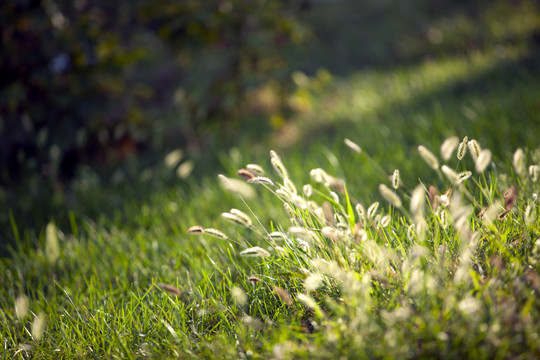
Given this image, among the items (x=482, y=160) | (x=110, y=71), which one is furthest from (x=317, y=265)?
(x=110, y=71)

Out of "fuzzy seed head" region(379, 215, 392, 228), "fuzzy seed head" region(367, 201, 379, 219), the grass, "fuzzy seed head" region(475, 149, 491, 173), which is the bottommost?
the grass

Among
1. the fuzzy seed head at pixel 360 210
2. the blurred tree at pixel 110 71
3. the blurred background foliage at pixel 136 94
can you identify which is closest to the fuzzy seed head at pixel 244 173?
the fuzzy seed head at pixel 360 210

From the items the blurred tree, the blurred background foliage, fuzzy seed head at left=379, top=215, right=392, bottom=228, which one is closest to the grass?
fuzzy seed head at left=379, top=215, right=392, bottom=228

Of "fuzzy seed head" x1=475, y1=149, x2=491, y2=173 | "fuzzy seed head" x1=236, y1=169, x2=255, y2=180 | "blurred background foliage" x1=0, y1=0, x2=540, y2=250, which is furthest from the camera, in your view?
"blurred background foliage" x1=0, y1=0, x2=540, y2=250

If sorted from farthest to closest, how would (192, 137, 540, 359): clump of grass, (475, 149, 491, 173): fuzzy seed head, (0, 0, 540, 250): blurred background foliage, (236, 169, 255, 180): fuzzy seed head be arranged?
(0, 0, 540, 250): blurred background foliage → (236, 169, 255, 180): fuzzy seed head → (475, 149, 491, 173): fuzzy seed head → (192, 137, 540, 359): clump of grass

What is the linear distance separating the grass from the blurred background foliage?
0.89 feet

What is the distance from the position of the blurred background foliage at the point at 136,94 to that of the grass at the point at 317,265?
273mm

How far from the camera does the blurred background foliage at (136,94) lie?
274 cm

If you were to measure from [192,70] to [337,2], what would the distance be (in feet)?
17.4

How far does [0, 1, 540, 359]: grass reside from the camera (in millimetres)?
1097

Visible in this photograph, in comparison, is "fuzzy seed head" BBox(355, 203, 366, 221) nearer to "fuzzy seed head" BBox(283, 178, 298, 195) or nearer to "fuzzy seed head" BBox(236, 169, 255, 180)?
"fuzzy seed head" BBox(283, 178, 298, 195)

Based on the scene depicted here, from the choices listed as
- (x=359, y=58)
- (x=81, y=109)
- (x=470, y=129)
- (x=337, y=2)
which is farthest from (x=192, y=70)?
(x=337, y=2)

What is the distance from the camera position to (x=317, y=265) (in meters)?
1.19

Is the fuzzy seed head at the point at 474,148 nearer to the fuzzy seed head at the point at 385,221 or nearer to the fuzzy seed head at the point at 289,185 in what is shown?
the fuzzy seed head at the point at 385,221
